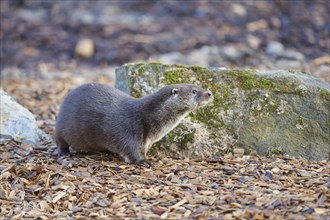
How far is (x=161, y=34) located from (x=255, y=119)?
8727mm

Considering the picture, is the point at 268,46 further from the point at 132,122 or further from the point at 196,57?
the point at 132,122

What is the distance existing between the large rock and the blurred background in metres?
5.39

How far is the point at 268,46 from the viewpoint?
15.6 m

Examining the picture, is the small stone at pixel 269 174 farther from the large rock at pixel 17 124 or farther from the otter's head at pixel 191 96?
the large rock at pixel 17 124

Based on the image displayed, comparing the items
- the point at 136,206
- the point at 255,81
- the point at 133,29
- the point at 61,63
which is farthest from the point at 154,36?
the point at 136,206

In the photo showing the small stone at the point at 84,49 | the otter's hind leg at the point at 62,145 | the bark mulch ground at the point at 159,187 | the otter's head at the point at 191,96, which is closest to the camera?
the bark mulch ground at the point at 159,187

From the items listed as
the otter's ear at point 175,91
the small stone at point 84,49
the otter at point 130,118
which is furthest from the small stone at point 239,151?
the small stone at point 84,49

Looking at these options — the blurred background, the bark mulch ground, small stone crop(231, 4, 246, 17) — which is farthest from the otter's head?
small stone crop(231, 4, 246, 17)

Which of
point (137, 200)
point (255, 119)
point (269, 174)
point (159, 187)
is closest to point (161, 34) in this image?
point (255, 119)

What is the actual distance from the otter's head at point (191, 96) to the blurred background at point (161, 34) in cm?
695

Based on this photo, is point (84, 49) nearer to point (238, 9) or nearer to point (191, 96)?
point (238, 9)

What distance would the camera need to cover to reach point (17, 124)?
831 centimetres

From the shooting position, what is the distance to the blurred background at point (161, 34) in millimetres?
14828

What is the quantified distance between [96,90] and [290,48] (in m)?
9.01
